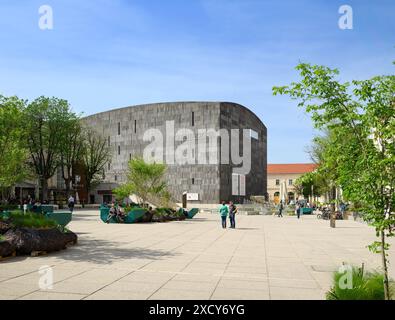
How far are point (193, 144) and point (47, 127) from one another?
23.7 meters

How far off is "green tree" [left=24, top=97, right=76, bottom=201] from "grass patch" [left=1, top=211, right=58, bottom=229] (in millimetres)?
38896

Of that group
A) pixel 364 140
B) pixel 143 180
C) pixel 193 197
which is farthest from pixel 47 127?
pixel 364 140

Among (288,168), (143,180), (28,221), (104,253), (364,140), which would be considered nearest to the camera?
(364,140)

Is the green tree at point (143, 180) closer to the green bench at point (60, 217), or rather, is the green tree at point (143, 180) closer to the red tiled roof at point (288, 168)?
the green bench at point (60, 217)

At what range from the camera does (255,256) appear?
12.3 metres

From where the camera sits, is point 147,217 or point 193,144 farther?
point 193,144

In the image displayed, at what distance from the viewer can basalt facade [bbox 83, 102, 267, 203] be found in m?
65.1

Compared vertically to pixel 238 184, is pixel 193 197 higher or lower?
lower

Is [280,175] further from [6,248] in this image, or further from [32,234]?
[6,248]

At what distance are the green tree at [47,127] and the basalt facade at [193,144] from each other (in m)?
16.9

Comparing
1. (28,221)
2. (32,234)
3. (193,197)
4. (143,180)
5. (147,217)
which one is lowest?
(147,217)

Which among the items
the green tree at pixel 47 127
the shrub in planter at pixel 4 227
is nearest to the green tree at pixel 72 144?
the green tree at pixel 47 127

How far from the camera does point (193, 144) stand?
66.2m

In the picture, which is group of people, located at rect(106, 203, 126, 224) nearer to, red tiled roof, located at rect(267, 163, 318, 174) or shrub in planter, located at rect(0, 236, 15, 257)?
shrub in planter, located at rect(0, 236, 15, 257)
